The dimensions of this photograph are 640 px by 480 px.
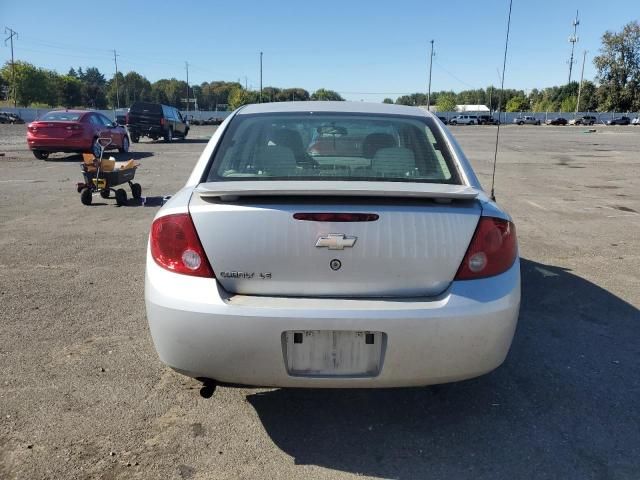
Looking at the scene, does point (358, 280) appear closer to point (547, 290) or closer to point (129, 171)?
point (547, 290)

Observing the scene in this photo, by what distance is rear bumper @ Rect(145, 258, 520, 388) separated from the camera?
7.41 ft

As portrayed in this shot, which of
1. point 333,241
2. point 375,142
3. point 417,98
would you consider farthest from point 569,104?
point 333,241

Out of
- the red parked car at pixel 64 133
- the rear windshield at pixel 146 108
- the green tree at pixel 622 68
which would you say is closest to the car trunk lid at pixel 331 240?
the red parked car at pixel 64 133

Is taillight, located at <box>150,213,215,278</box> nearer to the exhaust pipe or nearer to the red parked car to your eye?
the exhaust pipe

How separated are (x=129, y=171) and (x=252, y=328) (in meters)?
7.39

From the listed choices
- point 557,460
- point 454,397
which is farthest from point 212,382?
point 557,460

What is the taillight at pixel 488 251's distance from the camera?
7.93 ft

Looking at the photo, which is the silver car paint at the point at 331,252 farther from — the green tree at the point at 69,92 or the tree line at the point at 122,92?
the green tree at the point at 69,92

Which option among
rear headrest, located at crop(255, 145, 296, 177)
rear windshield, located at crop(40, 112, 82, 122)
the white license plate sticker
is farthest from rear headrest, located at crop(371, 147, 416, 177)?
rear windshield, located at crop(40, 112, 82, 122)

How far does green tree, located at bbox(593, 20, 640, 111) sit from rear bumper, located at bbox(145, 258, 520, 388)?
11485 cm

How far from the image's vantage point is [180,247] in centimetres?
244

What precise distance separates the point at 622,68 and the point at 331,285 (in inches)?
4565

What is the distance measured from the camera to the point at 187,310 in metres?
2.32

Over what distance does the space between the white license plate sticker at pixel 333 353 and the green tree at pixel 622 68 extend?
378 feet
